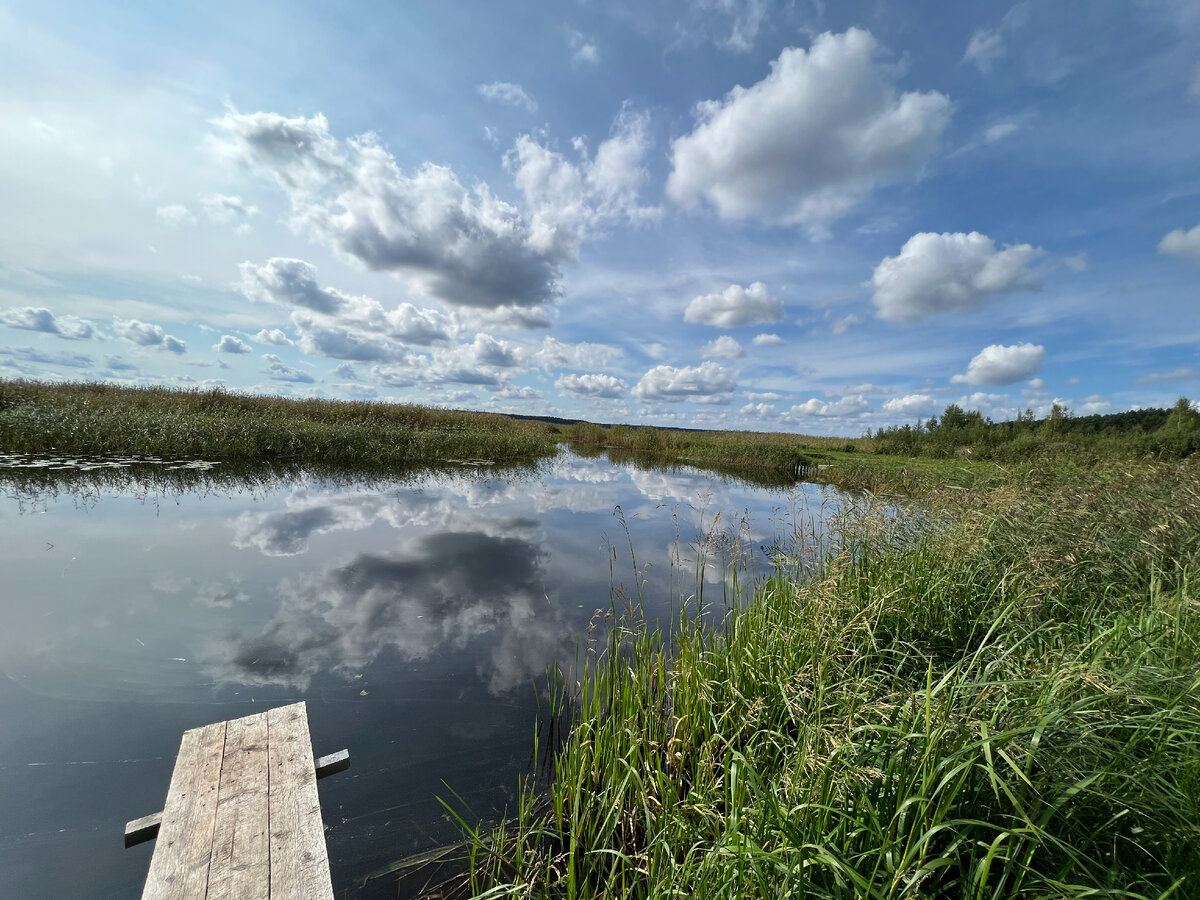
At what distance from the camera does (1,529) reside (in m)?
6.86

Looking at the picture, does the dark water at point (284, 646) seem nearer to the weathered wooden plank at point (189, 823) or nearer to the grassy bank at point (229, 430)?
the weathered wooden plank at point (189, 823)

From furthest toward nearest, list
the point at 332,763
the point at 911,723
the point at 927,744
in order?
the point at 332,763 → the point at 911,723 → the point at 927,744

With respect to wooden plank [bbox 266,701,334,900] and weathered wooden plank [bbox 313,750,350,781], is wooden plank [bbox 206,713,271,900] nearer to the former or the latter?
wooden plank [bbox 266,701,334,900]

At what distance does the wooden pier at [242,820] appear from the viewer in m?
1.92

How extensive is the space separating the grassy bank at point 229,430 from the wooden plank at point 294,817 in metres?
15.0

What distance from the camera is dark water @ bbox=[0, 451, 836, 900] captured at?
106 inches

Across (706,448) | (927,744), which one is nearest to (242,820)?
(927,744)

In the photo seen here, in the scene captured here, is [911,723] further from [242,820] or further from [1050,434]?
[1050,434]

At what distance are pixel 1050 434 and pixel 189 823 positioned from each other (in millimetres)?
30912

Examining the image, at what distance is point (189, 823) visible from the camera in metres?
2.18

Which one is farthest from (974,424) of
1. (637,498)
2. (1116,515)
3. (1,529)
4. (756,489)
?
(1,529)

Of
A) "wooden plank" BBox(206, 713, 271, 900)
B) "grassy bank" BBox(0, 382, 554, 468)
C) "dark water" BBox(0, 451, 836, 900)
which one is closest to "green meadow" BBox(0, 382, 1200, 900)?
"dark water" BBox(0, 451, 836, 900)

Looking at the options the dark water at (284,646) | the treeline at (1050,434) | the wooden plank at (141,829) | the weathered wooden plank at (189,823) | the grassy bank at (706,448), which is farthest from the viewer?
the grassy bank at (706,448)

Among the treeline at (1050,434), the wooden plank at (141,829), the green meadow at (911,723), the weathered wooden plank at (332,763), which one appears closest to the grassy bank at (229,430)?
the weathered wooden plank at (332,763)
